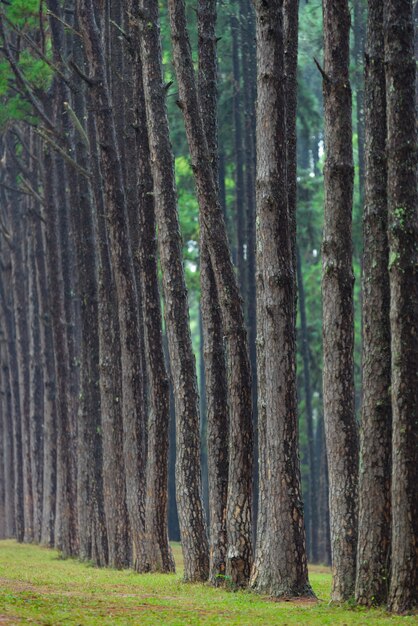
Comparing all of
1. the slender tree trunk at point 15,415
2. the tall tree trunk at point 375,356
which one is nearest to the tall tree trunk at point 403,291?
the tall tree trunk at point 375,356

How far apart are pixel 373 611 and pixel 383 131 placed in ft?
17.3

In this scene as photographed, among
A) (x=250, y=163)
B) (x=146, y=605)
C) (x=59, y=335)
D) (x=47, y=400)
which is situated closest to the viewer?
(x=146, y=605)

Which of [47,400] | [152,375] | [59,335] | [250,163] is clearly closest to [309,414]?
[250,163]

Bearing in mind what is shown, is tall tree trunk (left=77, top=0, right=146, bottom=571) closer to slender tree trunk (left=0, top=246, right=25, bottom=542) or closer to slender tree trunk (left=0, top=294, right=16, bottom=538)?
slender tree trunk (left=0, top=246, right=25, bottom=542)

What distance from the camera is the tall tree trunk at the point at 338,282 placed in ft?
50.1

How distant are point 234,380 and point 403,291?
4.60m

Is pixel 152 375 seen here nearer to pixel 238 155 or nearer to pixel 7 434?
pixel 238 155

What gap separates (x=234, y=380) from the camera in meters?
17.4

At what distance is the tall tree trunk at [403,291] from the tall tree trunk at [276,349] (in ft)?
9.81

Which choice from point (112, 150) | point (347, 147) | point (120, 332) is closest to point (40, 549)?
point (120, 332)

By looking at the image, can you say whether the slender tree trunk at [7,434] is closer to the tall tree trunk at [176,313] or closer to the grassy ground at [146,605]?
the grassy ground at [146,605]

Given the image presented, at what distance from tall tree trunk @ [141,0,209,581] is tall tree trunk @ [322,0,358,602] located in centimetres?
480

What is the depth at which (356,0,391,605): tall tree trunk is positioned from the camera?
45.0 feet

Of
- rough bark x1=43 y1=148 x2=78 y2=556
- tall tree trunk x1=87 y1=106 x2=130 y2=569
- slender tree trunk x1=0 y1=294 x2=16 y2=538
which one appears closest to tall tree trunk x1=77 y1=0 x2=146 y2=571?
tall tree trunk x1=87 y1=106 x2=130 y2=569
